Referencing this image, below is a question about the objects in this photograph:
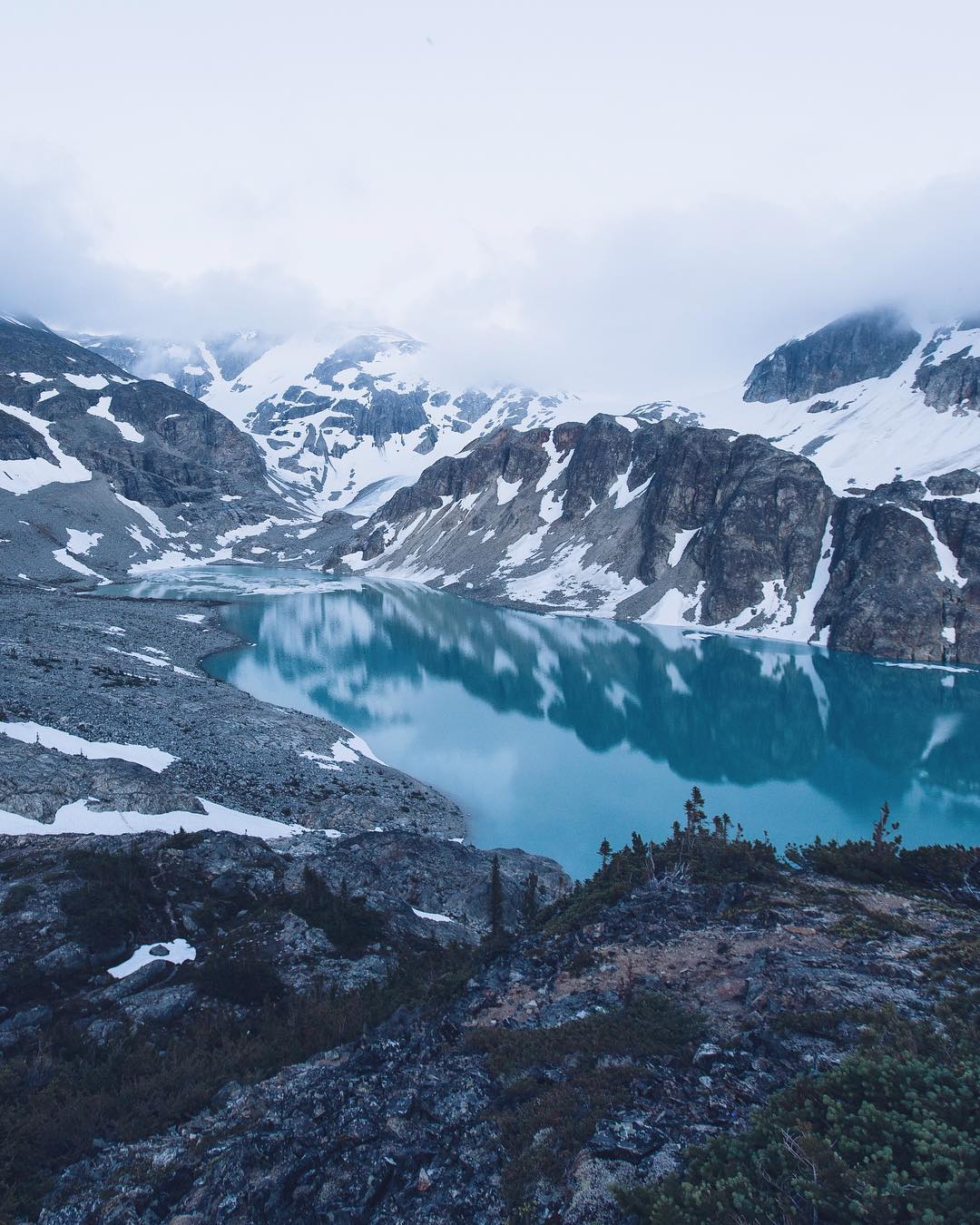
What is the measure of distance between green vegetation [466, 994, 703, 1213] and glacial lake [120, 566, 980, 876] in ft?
51.1

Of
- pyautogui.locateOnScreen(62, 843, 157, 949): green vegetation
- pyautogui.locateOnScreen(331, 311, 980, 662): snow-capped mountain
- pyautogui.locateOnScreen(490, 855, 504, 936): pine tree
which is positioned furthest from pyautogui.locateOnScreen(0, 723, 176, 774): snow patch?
pyautogui.locateOnScreen(331, 311, 980, 662): snow-capped mountain

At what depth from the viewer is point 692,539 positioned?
93562 millimetres

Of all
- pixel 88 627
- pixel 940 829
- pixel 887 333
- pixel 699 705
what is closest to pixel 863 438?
pixel 887 333

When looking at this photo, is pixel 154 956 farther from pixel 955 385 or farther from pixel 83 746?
pixel 955 385

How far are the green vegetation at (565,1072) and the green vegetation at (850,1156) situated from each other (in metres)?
1.20

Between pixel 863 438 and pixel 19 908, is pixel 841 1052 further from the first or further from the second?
pixel 863 438

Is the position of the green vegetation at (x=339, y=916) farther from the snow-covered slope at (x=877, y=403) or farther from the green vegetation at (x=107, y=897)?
the snow-covered slope at (x=877, y=403)

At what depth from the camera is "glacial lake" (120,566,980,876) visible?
29.7 metres

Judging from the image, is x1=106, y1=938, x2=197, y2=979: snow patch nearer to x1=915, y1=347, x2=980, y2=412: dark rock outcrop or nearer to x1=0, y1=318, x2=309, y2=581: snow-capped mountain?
x1=0, y1=318, x2=309, y2=581: snow-capped mountain

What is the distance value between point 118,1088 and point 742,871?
13820 millimetres

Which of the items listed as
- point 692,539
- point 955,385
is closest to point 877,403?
point 955,385

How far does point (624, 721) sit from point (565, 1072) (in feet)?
120

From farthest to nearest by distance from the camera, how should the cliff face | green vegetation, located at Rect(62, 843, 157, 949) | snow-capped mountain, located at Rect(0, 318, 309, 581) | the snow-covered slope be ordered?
the snow-covered slope
snow-capped mountain, located at Rect(0, 318, 309, 581)
the cliff face
green vegetation, located at Rect(62, 843, 157, 949)

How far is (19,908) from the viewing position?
12.6 m
